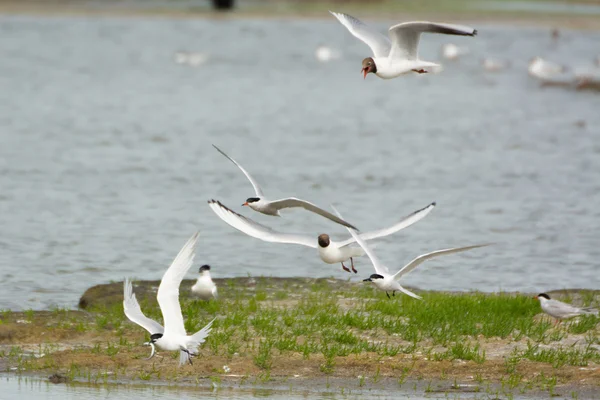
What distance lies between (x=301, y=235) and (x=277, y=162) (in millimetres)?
14451

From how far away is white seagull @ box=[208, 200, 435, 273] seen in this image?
1048 cm

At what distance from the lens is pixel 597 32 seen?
57.0 m

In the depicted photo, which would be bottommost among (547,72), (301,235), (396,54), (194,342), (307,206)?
(547,72)

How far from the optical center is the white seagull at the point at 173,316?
969cm

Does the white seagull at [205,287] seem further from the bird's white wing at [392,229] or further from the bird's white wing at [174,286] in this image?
the bird's white wing at [174,286]

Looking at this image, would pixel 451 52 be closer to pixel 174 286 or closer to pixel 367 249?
pixel 367 249

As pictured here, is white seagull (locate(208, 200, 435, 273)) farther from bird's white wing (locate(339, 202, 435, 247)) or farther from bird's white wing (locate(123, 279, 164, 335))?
bird's white wing (locate(123, 279, 164, 335))

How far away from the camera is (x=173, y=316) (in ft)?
32.0

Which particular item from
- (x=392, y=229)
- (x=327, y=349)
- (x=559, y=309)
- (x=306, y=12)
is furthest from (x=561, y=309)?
(x=306, y=12)

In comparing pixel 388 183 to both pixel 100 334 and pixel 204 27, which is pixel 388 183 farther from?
pixel 204 27

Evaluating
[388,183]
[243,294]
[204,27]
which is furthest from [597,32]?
[243,294]

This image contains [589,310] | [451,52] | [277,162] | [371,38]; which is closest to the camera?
[589,310]

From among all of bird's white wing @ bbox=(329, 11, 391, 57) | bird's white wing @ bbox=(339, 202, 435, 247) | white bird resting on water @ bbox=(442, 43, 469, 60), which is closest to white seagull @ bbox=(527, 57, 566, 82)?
white bird resting on water @ bbox=(442, 43, 469, 60)

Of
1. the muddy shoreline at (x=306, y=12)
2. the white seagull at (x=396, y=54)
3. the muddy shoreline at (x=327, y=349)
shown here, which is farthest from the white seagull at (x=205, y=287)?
the muddy shoreline at (x=306, y=12)
